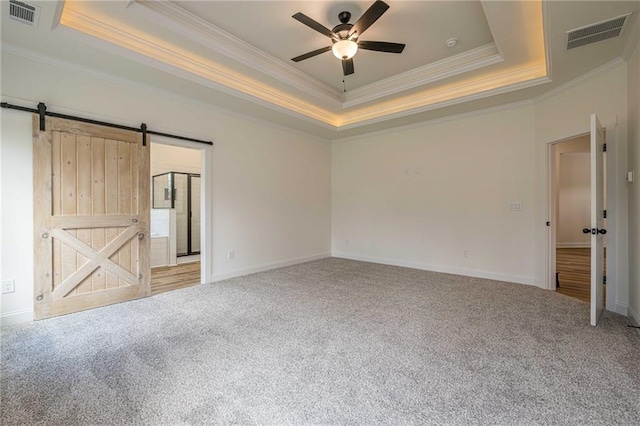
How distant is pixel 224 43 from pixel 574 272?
21.3 ft

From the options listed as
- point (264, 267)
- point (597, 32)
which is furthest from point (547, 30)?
point (264, 267)

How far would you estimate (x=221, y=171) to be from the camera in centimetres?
454

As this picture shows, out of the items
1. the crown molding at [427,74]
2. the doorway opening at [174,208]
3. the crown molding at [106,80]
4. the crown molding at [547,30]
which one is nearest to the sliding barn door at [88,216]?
the crown molding at [106,80]

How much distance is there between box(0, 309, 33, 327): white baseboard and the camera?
9.18 ft

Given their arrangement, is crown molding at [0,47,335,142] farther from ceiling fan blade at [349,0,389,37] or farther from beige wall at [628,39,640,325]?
beige wall at [628,39,640,325]

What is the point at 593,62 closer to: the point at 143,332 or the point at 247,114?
the point at 247,114

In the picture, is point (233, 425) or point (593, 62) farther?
point (593, 62)

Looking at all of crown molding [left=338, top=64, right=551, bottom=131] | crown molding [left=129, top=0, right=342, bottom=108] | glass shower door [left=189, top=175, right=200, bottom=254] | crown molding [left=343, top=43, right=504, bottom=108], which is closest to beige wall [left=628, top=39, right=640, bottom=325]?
crown molding [left=338, top=64, right=551, bottom=131]

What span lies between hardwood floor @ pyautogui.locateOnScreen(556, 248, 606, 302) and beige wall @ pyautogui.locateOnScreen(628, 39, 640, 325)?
29.7 inches

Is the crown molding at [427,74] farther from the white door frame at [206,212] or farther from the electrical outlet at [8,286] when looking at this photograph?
the electrical outlet at [8,286]

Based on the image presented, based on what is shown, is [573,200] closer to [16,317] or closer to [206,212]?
[206,212]

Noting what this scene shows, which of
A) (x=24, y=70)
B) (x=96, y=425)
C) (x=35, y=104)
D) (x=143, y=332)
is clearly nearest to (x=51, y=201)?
(x=35, y=104)

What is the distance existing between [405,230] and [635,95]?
3.41 m

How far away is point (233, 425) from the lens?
5.07ft
